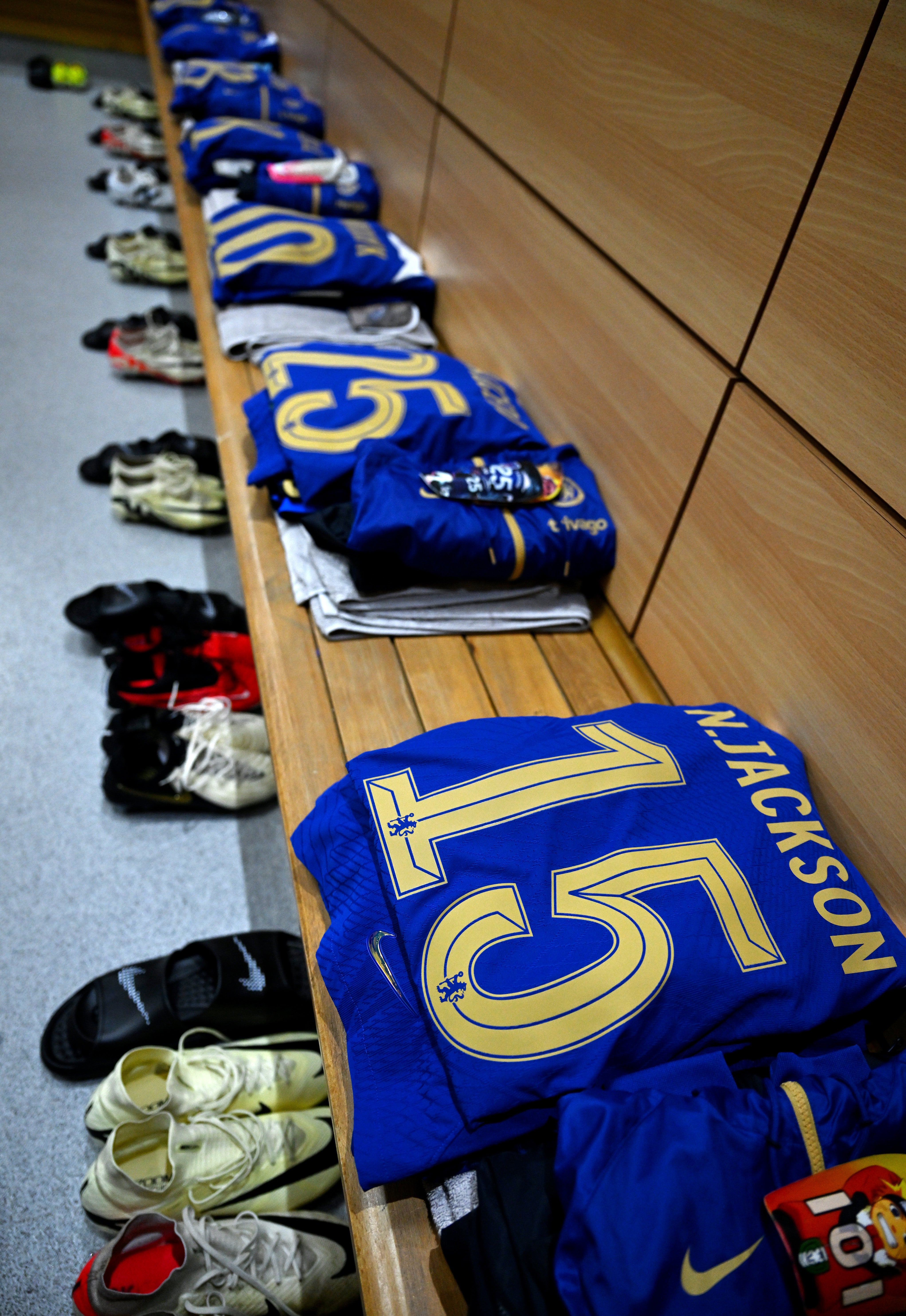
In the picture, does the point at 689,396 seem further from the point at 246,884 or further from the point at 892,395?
the point at 246,884

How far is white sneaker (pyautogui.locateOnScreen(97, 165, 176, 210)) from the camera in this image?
344 cm

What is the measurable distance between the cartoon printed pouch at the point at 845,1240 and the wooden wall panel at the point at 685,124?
2.91 ft

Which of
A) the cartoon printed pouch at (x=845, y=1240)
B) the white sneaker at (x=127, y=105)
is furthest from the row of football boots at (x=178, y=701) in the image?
the white sneaker at (x=127, y=105)

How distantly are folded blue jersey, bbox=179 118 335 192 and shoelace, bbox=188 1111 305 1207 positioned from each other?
2.34 m

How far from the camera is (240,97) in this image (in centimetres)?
263

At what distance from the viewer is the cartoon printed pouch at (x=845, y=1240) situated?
1.98ft

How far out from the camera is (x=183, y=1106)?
3.51 feet

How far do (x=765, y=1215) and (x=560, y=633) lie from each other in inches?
33.3

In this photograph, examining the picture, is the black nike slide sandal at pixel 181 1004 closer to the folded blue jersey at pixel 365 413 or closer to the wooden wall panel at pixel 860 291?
the folded blue jersey at pixel 365 413

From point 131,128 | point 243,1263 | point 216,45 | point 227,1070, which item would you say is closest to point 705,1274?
point 243,1263

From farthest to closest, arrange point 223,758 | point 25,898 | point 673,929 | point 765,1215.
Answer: point 223,758
point 25,898
point 673,929
point 765,1215

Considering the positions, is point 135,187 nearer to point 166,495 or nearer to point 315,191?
point 315,191

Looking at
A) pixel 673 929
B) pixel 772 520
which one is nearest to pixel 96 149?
pixel 772 520

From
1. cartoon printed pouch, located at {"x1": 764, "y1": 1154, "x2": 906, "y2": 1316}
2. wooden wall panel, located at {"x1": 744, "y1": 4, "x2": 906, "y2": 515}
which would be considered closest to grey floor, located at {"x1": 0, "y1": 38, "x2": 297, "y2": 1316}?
cartoon printed pouch, located at {"x1": 764, "y1": 1154, "x2": 906, "y2": 1316}
